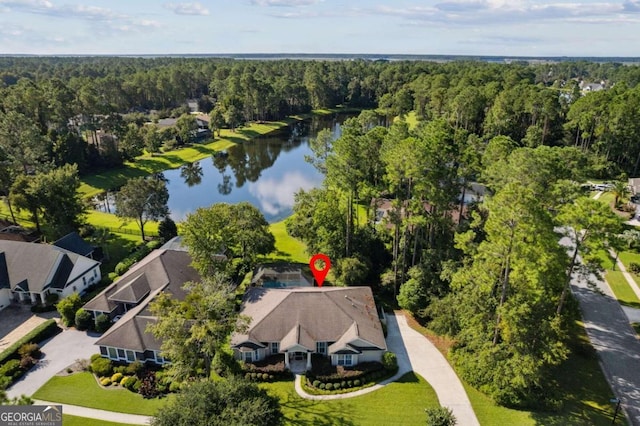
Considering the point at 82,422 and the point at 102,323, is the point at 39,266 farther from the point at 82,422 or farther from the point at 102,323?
the point at 82,422

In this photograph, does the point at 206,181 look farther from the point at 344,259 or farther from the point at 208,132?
the point at 344,259

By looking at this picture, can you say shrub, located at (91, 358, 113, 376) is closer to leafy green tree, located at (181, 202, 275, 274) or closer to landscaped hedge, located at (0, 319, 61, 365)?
landscaped hedge, located at (0, 319, 61, 365)

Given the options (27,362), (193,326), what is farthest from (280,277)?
(27,362)

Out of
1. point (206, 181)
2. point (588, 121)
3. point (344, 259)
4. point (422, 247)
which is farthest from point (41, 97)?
point (588, 121)

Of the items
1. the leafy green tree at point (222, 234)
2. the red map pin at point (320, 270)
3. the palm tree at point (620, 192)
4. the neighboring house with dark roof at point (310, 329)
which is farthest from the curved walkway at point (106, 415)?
the palm tree at point (620, 192)

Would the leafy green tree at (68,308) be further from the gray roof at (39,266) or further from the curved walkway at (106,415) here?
the curved walkway at (106,415)

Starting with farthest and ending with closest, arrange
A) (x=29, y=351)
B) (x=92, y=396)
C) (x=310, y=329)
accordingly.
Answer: (x=310, y=329) < (x=29, y=351) < (x=92, y=396)

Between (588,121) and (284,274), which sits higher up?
(588,121)
